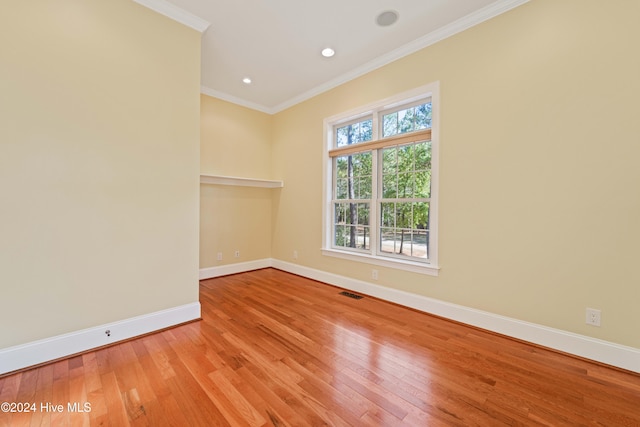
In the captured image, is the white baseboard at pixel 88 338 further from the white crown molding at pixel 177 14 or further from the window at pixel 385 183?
the white crown molding at pixel 177 14

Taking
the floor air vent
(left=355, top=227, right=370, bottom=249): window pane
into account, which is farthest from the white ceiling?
the floor air vent

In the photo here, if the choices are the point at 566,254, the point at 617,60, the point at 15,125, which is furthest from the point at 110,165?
the point at 617,60

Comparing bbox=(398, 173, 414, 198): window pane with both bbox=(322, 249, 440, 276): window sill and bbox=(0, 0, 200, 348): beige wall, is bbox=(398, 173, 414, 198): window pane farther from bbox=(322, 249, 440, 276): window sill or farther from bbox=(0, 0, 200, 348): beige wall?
bbox=(0, 0, 200, 348): beige wall

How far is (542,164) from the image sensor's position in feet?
7.50

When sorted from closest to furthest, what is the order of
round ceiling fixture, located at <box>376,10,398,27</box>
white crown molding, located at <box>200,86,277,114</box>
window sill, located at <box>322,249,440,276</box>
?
1. round ceiling fixture, located at <box>376,10,398,27</box>
2. window sill, located at <box>322,249,440,276</box>
3. white crown molding, located at <box>200,86,277,114</box>

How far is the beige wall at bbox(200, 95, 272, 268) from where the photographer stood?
4289 millimetres

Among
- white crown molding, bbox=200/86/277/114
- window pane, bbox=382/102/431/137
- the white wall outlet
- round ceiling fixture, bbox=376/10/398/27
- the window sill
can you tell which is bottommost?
the white wall outlet

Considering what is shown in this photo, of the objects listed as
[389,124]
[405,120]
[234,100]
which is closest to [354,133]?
[389,124]

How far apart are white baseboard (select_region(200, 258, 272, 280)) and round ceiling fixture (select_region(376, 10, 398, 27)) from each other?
13.2 ft

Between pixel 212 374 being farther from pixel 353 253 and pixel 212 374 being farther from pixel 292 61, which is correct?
pixel 292 61

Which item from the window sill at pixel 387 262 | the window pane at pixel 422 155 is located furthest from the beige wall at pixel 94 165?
the window pane at pixel 422 155

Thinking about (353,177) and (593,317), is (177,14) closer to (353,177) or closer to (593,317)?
(353,177)

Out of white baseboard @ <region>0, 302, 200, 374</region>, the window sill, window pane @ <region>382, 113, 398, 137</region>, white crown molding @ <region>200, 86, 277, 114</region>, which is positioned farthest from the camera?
white crown molding @ <region>200, 86, 277, 114</region>

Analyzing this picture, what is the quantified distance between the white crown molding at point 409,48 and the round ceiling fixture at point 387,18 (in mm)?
462
